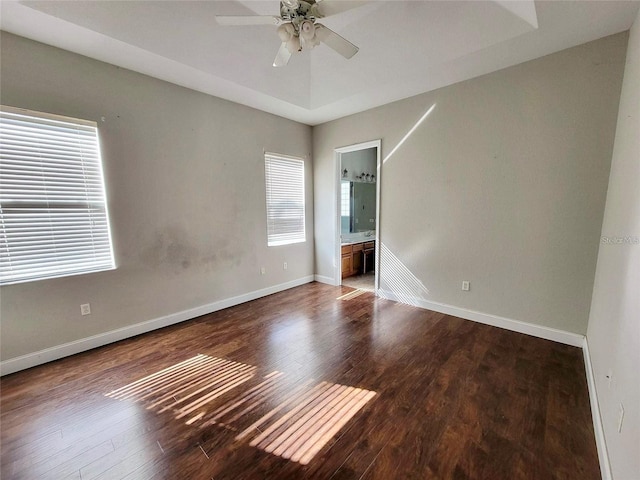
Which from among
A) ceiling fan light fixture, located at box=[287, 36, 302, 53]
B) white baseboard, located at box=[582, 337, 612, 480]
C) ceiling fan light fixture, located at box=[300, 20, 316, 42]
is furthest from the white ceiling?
white baseboard, located at box=[582, 337, 612, 480]

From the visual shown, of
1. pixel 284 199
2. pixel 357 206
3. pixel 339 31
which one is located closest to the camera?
pixel 339 31

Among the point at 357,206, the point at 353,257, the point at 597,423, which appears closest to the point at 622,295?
the point at 597,423

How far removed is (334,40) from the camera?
6.35 feet

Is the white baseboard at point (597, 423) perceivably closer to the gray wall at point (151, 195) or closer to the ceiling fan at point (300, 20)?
the ceiling fan at point (300, 20)

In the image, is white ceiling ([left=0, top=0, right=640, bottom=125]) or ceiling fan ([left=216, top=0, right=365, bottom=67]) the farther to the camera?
white ceiling ([left=0, top=0, right=640, bottom=125])

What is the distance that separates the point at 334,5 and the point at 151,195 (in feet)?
8.28

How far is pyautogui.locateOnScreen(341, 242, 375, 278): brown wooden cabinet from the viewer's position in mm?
4980

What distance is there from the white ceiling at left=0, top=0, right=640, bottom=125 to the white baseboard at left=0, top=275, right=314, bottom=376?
2681mm

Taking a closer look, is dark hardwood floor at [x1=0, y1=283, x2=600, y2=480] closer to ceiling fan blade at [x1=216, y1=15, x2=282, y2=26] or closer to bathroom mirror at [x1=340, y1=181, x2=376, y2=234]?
ceiling fan blade at [x1=216, y1=15, x2=282, y2=26]

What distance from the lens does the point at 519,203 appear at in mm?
2760

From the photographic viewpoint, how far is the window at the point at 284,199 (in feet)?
13.6

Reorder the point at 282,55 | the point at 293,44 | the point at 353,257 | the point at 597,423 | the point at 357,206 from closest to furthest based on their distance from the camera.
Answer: the point at 597,423, the point at 293,44, the point at 282,55, the point at 353,257, the point at 357,206

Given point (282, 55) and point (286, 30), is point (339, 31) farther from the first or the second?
point (286, 30)

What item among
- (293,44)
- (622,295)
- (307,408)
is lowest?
(307,408)
